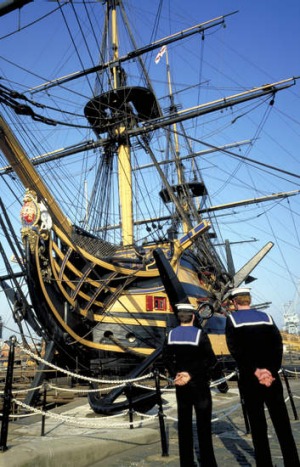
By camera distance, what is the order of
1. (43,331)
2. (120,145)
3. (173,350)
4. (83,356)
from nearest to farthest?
(173,350) → (43,331) → (83,356) → (120,145)

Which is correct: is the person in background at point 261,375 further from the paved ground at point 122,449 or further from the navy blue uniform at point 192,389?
the paved ground at point 122,449

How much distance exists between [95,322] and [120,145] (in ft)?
30.9

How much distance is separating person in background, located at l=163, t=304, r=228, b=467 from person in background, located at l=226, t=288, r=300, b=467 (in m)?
0.29

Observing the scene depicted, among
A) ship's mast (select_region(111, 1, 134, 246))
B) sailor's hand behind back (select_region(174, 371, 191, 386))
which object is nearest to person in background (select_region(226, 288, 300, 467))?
sailor's hand behind back (select_region(174, 371, 191, 386))

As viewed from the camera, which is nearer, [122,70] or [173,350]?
[173,350]

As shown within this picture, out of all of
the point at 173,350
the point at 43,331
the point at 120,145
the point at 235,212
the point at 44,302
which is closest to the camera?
the point at 173,350

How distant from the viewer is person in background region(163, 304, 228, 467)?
2715 millimetres

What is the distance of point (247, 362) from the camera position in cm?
261

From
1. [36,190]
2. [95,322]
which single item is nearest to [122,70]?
[36,190]

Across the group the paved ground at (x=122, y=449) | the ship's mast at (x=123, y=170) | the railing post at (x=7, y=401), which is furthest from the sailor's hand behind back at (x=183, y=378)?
the ship's mast at (x=123, y=170)

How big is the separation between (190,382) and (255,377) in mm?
505

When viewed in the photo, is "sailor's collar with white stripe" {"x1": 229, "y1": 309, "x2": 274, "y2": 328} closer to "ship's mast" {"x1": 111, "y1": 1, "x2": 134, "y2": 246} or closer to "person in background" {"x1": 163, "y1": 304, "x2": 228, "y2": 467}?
"person in background" {"x1": 163, "y1": 304, "x2": 228, "y2": 467}

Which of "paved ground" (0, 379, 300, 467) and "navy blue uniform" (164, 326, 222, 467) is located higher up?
"navy blue uniform" (164, 326, 222, 467)

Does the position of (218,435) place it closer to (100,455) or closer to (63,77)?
(100,455)
